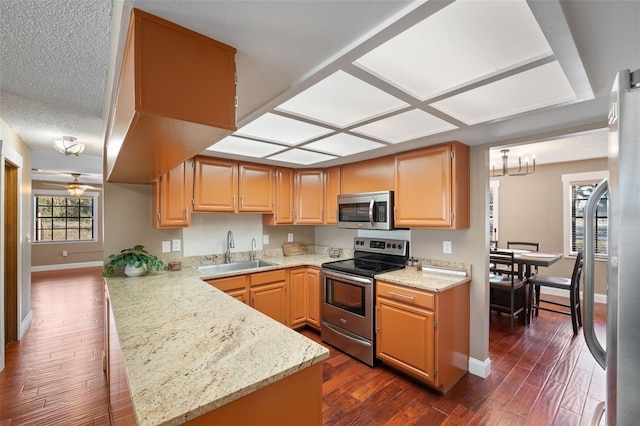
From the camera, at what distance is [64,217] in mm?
8023

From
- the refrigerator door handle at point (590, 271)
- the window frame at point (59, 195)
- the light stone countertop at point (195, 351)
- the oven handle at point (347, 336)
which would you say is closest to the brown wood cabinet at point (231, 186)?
the light stone countertop at point (195, 351)

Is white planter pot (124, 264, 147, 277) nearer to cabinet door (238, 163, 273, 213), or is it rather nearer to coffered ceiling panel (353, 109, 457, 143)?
cabinet door (238, 163, 273, 213)

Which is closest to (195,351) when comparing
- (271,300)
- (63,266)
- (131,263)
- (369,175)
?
(131,263)

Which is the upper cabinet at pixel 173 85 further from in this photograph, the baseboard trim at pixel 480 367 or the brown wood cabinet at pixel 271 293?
the baseboard trim at pixel 480 367

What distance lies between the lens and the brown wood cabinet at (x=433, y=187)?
99.1 inches

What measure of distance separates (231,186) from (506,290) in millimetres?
3724

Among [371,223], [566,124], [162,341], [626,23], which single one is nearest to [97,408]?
[162,341]

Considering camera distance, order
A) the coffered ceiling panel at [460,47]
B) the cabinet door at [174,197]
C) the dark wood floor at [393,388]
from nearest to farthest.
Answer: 1. the coffered ceiling panel at [460,47]
2. the dark wood floor at [393,388]
3. the cabinet door at [174,197]

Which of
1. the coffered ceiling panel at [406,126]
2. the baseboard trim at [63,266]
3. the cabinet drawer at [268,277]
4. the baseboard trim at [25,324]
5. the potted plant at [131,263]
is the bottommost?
the baseboard trim at [63,266]

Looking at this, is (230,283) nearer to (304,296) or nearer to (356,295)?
(304,296)

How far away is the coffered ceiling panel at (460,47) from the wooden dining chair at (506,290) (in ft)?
9.85

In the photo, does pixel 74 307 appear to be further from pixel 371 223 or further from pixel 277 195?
pixel 371 223

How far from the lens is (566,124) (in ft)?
6.82

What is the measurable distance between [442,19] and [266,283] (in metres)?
2.85
